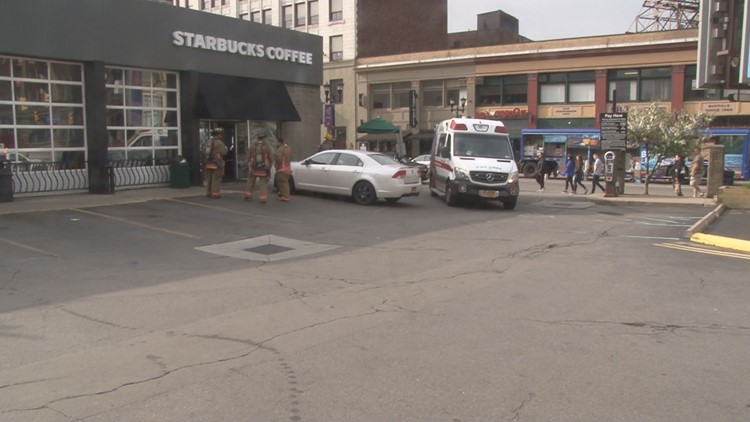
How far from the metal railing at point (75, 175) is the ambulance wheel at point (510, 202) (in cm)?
1074

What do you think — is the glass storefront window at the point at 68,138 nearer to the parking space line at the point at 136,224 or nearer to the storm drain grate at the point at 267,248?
the parking space line at the point at 136,224

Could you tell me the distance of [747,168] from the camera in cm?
3219

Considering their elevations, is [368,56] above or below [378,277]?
above

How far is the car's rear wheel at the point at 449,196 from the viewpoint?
17328 mm

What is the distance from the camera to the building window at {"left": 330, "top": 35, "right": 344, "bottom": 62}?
169 ft

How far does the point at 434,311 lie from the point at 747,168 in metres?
32.1

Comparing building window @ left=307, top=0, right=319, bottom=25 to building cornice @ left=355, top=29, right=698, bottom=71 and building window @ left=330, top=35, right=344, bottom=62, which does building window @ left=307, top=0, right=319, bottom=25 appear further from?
building cornice @ left=355, top=29, right=698, bottom=71

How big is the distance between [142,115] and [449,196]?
993cm

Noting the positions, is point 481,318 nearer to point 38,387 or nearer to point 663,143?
point 38,387

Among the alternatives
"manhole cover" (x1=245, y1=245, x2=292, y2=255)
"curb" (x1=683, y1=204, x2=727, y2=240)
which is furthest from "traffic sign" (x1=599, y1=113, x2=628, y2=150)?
"manhole cover" (x1=245, y1=245, x2=292, y2=255)

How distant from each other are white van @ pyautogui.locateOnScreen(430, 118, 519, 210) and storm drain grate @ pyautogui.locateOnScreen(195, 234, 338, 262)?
22.5ft

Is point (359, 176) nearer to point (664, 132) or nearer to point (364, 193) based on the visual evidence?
point (364, 193)

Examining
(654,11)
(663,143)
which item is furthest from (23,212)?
(654,11)

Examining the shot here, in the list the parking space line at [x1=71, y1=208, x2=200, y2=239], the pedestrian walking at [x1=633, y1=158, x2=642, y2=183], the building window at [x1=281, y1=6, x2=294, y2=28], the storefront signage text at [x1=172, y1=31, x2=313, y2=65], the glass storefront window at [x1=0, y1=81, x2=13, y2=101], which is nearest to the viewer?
the parking space line at [x1=71, y1=208, x2=200, y2=239]
